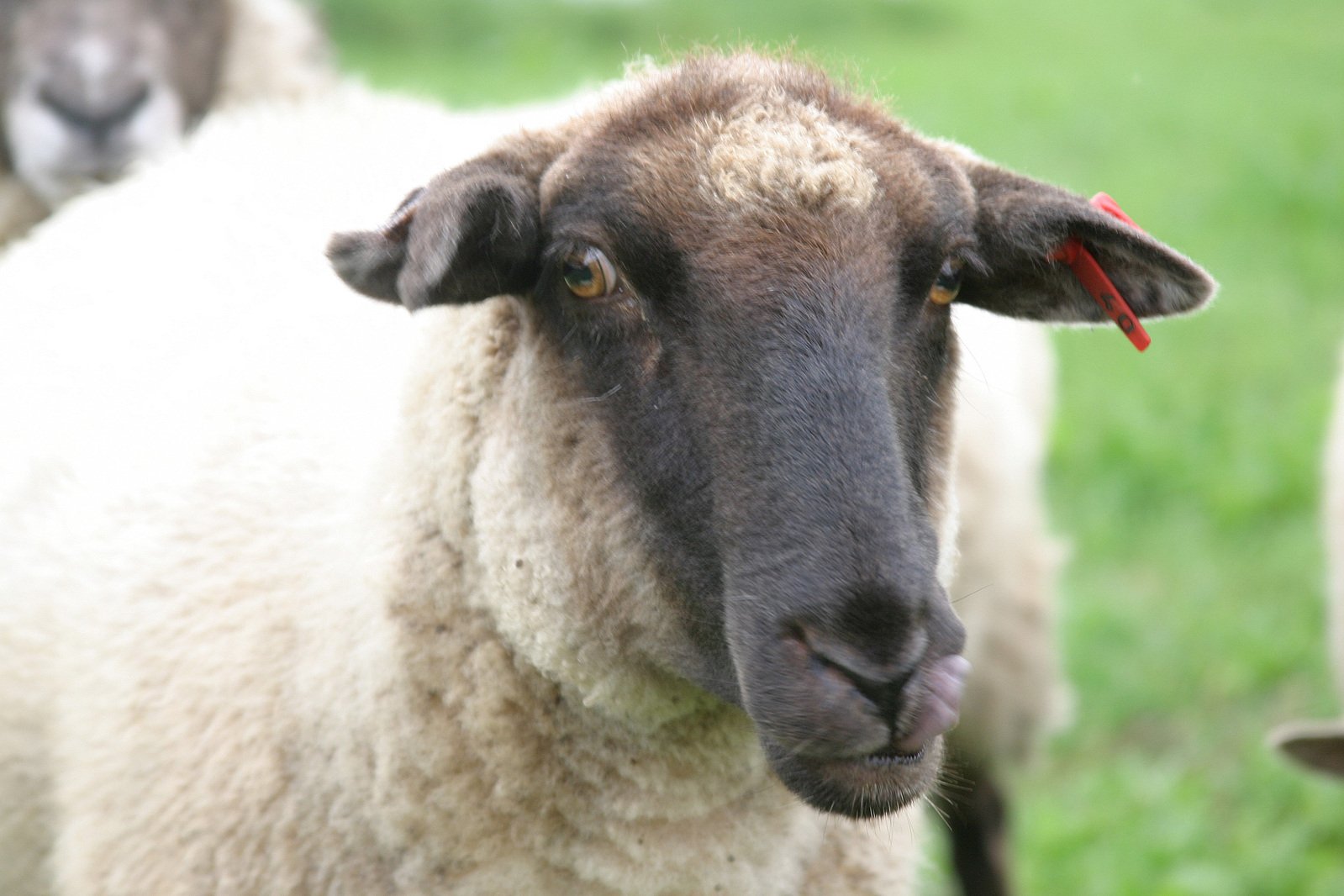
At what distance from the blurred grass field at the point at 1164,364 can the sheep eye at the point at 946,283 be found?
1.26 ft

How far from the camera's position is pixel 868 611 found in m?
2.00

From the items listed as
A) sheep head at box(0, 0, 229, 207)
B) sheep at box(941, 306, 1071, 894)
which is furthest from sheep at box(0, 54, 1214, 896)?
sheep head at box(0, 0, 229, 207)

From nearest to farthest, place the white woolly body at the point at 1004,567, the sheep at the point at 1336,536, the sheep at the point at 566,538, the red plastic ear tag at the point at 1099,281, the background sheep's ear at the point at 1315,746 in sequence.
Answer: the sheep at the point at 566,538
the red plastic ear tag at the point at 1099,281
the background sheep's ear at the point at 1315,746
the white woolly body at the point at 1004,567
the sheep at the point at 1336,536

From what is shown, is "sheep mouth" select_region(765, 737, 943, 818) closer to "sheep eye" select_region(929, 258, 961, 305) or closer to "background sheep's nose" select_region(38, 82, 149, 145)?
"sheep eye" select_region(929, 258, 961, 305)

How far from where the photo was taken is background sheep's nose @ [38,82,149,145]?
4.79 meters

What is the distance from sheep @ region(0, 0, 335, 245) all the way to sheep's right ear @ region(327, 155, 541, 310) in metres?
2.83

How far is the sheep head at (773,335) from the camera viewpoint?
2.05 m

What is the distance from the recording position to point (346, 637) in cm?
261

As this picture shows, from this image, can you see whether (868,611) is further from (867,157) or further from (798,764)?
(867,157)

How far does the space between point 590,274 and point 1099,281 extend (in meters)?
0.92

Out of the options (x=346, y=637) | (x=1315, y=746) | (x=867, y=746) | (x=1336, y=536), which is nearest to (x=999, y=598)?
(x=1315, y=746)

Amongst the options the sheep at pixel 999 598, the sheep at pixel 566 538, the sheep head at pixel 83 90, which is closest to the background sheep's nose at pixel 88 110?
the sheep head at pixel 83 90

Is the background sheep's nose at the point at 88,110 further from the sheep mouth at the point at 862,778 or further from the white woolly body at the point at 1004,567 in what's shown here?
the sheep mouth at the point at 862,778

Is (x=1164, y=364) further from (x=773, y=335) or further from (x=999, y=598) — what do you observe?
(x=773, y=335)
